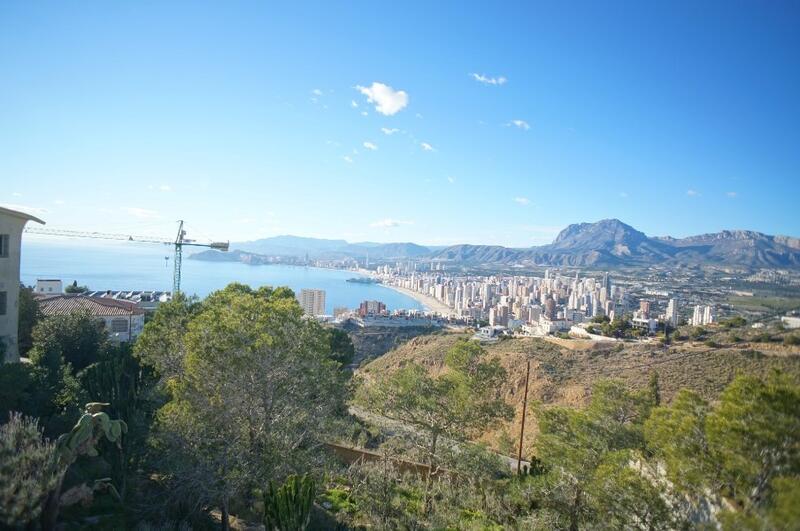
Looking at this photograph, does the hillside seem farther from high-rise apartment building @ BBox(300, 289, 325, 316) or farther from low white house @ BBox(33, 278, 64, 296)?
high-rise apartment building @ BBox(300, 289, 325, 316)

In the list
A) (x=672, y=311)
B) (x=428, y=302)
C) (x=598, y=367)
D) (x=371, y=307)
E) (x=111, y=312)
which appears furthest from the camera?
(x=428, y=302)

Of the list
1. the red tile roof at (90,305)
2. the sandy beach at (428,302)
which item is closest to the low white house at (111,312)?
the red tile roof at (90,305)

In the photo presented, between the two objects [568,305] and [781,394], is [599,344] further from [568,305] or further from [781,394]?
[568,305]

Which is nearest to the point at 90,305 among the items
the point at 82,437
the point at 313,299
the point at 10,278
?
the point at 10,278

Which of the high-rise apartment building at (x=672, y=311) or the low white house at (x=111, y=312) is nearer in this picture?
the low white house at (x=111, y=312)

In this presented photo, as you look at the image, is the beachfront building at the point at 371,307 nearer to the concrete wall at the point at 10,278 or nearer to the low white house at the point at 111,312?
the low white house at the point at 111,312

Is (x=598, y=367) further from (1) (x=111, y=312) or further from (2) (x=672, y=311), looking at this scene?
(2) (x=672, y=311)
